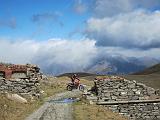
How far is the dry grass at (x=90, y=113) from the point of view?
31.1m

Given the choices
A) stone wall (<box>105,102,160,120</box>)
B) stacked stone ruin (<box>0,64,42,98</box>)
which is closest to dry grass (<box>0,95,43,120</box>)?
stacked stone ruin (<box>0,64,42,98</box>)

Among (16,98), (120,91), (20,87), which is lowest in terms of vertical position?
(16,98)

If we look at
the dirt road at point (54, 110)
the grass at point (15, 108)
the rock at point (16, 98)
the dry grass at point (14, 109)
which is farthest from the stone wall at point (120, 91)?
the rock at point (16, 98)

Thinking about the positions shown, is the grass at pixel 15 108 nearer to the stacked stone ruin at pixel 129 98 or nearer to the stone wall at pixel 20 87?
the stone wall at pixel 20 87

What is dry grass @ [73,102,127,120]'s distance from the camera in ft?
102

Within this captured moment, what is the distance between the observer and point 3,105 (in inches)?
1337

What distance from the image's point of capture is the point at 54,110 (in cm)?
3419

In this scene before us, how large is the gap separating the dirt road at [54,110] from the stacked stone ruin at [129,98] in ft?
11.5

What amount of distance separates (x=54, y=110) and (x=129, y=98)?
8844mm

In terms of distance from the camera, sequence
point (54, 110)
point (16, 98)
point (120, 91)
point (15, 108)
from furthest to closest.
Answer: point (120, 91), point (16, 98), point (15, 108), point (54, 110)

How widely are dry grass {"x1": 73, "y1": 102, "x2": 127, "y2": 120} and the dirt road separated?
1.81ft

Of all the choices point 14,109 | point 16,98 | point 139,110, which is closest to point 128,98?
point 139,110

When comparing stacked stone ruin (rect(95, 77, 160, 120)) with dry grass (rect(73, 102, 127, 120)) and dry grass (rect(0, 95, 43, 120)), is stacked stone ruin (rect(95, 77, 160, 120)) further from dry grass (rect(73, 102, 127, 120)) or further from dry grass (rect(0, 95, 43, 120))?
dry grass (rect(0, 95, 43, 120))

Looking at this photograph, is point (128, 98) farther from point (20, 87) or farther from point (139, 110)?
point (20, 87)
